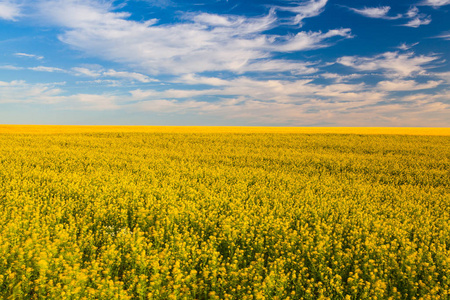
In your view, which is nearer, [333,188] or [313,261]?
[313,261]

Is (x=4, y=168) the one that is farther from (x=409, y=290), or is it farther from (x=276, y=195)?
(x=409, y=290)

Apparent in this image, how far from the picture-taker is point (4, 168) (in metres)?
11.9

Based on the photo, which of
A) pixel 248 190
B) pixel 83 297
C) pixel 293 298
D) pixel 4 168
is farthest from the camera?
pixel 4 168

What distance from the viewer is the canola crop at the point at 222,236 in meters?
4.01

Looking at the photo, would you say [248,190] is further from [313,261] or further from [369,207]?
[313,261]

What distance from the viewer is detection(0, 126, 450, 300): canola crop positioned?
4012 mm

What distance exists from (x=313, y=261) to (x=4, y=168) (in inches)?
494

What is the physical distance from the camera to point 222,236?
566 centimetres

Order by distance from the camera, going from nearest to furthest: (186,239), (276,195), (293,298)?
(293,298), (186,239), (276,195)

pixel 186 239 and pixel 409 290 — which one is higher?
pixel 186 239

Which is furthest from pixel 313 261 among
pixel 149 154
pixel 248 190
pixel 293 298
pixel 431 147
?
pixel 431 147

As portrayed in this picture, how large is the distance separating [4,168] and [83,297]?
36.3ft

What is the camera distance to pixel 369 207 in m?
7.83

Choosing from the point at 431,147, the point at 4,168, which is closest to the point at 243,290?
the point at 4,168
